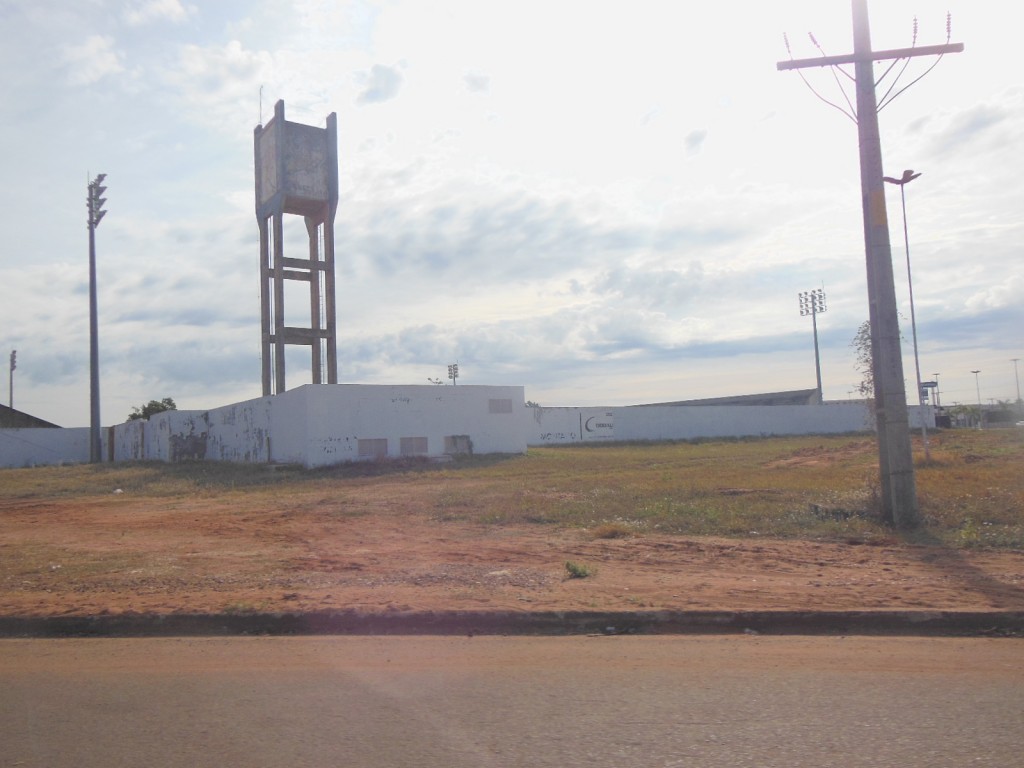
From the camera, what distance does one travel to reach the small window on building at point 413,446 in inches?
1443

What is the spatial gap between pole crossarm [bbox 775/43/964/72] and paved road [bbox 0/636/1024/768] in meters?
9.85

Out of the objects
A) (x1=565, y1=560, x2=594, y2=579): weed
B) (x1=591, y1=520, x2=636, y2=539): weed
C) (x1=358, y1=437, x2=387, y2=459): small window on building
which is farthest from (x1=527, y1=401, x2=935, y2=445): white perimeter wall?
(x1=565, y1=560, x2=594, y2=579): weed

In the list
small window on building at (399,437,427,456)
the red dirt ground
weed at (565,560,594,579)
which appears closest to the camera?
the red dirt ground

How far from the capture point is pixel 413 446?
36969 millimetres

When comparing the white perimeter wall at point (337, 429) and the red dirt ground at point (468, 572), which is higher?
the white perimeter wall at point (337, 429)

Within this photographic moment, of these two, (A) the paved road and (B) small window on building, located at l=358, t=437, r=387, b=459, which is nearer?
(A) the paved road

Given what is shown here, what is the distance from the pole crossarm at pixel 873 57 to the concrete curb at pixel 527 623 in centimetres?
948

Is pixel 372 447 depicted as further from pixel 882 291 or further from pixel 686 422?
pixel 686 422

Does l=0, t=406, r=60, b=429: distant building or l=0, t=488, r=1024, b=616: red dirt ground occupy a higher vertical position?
l=0, t=406, r=60, b=429: distant building

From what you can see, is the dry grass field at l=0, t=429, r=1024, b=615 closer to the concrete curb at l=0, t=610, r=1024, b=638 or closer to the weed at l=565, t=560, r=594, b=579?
the weed at l=565, t=560, r=594, b=579

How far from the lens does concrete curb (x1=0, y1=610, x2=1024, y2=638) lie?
7.19 metres

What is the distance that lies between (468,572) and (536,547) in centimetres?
226

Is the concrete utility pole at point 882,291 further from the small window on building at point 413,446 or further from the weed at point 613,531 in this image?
the small window on building at point 413,446

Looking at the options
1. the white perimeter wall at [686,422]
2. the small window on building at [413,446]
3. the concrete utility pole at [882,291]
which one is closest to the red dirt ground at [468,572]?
the concrete utility pole at [882,291]
